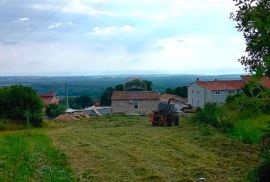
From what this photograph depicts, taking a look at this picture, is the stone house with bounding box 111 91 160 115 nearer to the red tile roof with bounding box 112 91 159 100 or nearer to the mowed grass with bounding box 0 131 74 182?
the red tile roof with bounding box 112 91 159 100

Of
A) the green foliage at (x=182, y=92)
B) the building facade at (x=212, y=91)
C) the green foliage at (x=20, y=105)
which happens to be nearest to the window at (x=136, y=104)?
the building facade at (x=212, y=91)

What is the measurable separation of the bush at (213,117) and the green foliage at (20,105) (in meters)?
9.04

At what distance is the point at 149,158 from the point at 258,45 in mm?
6864

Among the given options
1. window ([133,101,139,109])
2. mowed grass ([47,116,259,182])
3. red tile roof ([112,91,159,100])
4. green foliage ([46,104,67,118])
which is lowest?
green foliage ([46,104,67,118])

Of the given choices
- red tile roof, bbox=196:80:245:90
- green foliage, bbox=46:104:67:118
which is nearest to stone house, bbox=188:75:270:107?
red tile roof, bbox=196:80:245:90

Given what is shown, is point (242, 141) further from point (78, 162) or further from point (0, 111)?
point (0, 111)

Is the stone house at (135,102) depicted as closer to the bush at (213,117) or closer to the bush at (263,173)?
the bush at (213,117)

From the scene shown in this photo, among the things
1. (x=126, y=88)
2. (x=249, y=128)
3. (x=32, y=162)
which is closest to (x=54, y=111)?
(x=126, y=88)

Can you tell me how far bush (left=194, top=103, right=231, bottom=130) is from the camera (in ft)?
70.8

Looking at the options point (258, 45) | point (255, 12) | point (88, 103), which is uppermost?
point (255, 12)

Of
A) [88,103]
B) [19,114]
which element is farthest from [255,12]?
[88,103]

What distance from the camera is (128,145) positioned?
16406mm

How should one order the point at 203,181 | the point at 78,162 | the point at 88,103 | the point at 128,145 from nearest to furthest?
1. the point at 203,181
2. the point at 78,162
3. the point at 128,145
4. the point at 88,103

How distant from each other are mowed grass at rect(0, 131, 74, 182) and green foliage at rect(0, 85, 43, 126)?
30.8 ft
